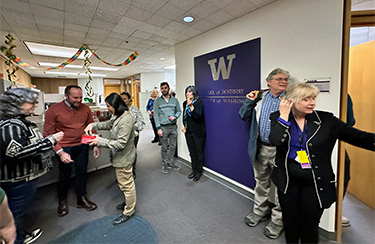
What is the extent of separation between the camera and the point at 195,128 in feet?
10.1

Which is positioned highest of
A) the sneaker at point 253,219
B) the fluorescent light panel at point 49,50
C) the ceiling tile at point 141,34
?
the fluorescent light panel at point 49,50

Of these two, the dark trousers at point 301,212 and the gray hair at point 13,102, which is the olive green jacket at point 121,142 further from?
the dark trousers at point 301,212

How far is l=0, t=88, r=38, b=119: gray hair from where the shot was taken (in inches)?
55.9

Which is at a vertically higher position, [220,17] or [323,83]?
[220,17]

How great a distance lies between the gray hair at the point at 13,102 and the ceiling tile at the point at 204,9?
2057 mm

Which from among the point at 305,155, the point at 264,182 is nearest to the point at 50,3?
the point at 305,155

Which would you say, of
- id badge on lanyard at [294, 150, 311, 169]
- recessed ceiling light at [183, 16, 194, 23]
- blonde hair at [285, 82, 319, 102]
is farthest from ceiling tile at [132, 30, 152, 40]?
id badge on lanyard at [294, 150, 311, 169]

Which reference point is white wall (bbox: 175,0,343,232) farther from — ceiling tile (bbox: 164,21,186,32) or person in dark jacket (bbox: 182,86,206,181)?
person in dark jacket (bbox: 182,86,206,181)

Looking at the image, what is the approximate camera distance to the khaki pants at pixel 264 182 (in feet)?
6.01

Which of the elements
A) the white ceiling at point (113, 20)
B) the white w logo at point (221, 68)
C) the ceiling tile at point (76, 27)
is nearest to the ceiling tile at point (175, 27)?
the white ceiling at point (113, 20)

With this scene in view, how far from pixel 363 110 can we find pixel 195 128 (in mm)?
2296

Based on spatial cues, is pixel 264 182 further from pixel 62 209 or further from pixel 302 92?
pixel 62 209

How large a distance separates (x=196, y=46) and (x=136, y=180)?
105 inches

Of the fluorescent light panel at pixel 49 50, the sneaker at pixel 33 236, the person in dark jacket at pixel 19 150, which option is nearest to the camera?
the person in dark jacket at pixel 19 150
